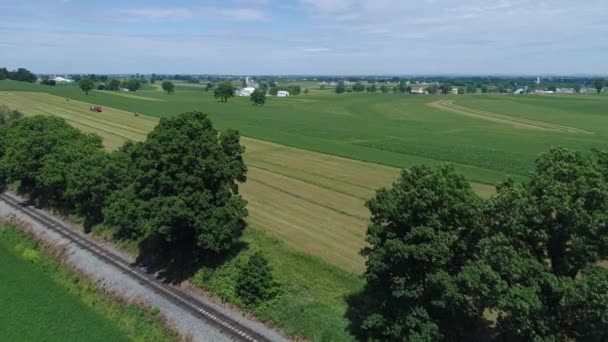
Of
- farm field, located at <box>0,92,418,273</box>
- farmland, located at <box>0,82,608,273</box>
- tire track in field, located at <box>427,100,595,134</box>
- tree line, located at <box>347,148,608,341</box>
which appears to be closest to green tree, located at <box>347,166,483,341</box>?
tree line, located at <box>347,148,608,341</box>

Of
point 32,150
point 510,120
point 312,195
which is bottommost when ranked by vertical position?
point 312,195

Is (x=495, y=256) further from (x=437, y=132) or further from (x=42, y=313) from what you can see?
(x=437, y=132)

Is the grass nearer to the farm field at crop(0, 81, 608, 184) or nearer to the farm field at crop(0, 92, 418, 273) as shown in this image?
the farm field at crop(0, 92, 418, 273)

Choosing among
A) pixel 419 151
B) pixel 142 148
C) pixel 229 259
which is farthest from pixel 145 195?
pixel 419 151

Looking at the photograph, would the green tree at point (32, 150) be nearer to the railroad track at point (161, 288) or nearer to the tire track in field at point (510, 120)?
the railroad track at point (161, 288)

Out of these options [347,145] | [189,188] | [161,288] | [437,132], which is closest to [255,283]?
[161,288]
